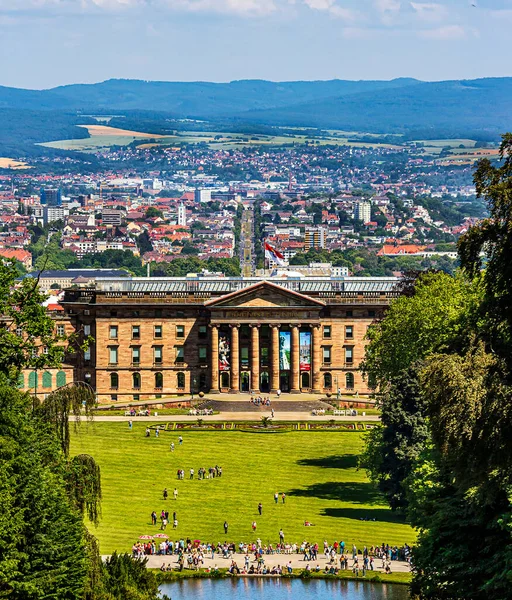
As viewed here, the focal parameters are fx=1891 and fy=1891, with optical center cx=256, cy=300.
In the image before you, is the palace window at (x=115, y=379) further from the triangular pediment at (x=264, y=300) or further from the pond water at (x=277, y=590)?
the pond water at (x=277, y=590)

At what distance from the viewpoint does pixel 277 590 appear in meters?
74.6

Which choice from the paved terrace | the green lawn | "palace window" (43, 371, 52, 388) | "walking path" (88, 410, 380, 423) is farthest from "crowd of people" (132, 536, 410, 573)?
"palace window" (43, 371, 52, 388)

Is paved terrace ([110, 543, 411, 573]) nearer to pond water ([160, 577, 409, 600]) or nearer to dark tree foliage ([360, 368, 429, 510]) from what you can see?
pond water ([160, 577, 409, 600])

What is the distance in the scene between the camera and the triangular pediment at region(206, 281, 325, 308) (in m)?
138

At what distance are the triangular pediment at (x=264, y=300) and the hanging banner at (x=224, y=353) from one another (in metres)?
2.59

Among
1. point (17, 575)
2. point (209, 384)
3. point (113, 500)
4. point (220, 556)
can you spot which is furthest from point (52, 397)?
point (209, 384)

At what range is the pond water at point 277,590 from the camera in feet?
239

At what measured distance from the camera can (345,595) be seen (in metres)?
73.4

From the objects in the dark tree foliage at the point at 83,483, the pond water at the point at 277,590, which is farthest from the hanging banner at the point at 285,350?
the dark tree foliage at the point at 83,483

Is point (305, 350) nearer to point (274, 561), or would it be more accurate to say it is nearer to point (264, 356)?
point (264, 356)

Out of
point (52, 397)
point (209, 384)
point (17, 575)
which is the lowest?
point (209, 384)

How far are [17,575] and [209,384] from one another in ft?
268

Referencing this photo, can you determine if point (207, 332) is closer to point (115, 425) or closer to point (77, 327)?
point (77, 327)

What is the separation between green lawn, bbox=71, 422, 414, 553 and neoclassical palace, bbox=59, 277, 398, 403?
69.8ft
